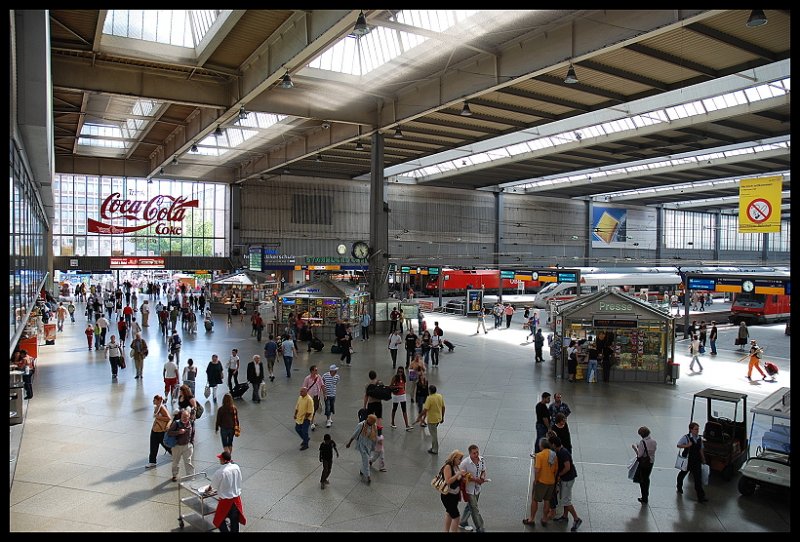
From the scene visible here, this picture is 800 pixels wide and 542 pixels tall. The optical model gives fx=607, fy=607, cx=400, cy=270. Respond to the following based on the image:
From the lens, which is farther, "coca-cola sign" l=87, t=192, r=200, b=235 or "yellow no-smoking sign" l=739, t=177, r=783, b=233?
"coca-cola sign" l=87, t=192, r=200, b=235

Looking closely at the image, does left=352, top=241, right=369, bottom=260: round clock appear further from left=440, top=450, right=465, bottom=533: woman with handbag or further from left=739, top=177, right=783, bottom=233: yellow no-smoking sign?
left=440, top=450, right=465, bottom=533: woman with handbag

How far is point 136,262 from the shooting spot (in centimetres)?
4334

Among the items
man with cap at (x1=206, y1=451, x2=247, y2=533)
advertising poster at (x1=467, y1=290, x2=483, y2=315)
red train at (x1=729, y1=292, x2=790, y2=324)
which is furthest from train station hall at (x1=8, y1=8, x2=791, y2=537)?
advertising poster at (x1=467, y1=290, x2=483, y2=315)

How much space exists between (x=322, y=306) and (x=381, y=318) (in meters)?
3.63

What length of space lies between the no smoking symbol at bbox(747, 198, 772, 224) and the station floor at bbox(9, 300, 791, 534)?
612 cm

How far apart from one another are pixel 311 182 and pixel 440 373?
32.9 meters

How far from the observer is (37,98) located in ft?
28.4

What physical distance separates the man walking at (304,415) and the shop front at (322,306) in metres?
14.1

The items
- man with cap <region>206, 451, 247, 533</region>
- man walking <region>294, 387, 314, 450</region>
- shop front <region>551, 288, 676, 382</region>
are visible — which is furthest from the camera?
shop front <region>551, 288, 676, 382</region>

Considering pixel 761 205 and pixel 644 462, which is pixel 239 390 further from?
pixel 761 205

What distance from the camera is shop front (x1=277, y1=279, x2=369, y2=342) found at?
25.6 metres

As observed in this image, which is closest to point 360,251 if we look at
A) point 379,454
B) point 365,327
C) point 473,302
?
point 365,327

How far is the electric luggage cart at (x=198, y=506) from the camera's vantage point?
7.39m

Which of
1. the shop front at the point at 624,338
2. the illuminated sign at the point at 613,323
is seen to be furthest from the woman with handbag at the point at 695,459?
the illuminated sign at the point at 613,323
